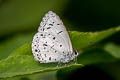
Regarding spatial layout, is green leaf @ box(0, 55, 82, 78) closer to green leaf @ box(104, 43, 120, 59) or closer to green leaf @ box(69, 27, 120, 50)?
green leaf @ box(69, 27, 120, 50)

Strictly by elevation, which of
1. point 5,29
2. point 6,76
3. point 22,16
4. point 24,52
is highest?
point 22,16

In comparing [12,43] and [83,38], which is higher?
[12,43]

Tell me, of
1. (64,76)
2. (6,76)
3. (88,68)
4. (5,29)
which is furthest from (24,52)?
(5,29)

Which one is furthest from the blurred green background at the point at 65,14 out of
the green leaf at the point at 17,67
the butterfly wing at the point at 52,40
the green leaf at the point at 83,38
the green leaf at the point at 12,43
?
the green leaf at the point at 17,67

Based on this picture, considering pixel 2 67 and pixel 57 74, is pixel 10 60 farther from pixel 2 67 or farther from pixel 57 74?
pixel 57 74

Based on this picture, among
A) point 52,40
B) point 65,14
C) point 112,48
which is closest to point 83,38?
point 52,40

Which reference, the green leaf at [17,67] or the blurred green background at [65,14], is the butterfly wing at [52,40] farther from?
the blurred green background at [65,14]

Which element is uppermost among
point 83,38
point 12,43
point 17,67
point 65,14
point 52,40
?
point 65,14

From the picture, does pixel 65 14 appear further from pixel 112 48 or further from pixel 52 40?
pixel 52 40
